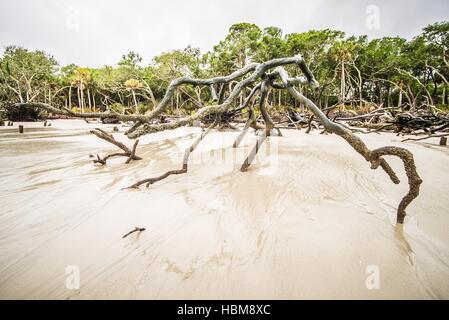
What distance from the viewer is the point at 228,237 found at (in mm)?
1648

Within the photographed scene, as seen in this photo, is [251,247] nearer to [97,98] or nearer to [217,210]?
[217,210]

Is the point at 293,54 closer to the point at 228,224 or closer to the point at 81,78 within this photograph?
the point at 228,224

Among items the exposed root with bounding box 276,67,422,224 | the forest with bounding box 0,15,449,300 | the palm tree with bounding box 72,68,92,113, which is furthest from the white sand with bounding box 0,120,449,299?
the palm tree with bounding box 72,68,92,113

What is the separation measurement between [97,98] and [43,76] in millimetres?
14265

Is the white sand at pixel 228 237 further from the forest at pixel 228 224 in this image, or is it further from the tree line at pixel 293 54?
the tree line at pixel 293 54

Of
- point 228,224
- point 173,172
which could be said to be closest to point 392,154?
point 228,224

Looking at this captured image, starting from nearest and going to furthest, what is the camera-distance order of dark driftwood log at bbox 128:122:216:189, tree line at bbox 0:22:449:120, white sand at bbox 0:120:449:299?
white sand at bbox 0:120:449:299, dark driftwood log at bbox 128:122:216:189, tree line at bbox 0:22:449:120

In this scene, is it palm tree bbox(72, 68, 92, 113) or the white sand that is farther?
palm tree bbox(72, 68, 92, 113)

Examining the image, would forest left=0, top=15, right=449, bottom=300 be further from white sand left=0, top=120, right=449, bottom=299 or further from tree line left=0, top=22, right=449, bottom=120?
tree line left=0, top=22, right=449, bottom=120

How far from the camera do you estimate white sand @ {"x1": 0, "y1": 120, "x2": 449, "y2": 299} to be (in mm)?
1203

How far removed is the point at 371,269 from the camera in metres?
1.30

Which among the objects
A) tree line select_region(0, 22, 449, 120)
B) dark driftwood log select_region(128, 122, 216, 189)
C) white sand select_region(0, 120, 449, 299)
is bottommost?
white sand select_region(0, 120, 449, 299)

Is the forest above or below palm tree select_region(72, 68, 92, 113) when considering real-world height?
below
